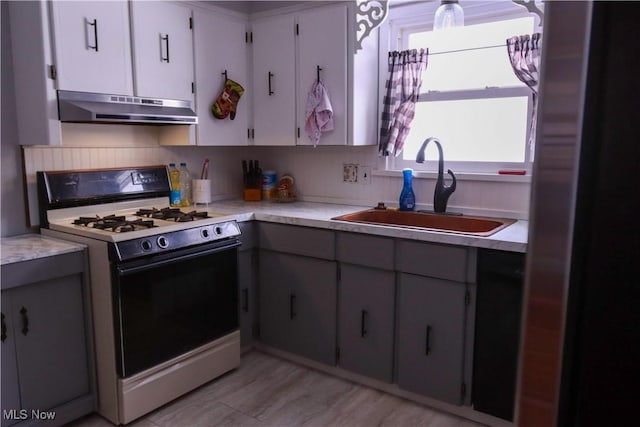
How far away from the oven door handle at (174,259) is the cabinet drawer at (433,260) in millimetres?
902

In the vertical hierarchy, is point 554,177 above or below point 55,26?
below

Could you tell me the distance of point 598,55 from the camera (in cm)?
38

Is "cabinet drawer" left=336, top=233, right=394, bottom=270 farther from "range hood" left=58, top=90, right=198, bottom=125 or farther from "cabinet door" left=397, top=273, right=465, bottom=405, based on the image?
"range hood" left=58, top=90, right=198, bottom=125

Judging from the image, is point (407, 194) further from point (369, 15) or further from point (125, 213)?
point (125, 213)

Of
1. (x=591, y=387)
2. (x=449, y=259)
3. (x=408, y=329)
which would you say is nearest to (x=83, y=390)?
(x=408, y=329)

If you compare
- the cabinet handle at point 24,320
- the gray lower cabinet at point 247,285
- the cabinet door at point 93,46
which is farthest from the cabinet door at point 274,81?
the cabinet handle at point 24,320

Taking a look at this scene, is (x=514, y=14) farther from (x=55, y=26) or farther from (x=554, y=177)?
(x=554, y=177)

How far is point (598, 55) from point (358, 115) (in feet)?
8.19

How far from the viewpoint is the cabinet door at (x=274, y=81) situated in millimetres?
2998

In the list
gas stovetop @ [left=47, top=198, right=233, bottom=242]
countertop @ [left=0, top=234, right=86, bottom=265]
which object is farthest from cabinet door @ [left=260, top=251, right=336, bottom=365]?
countertop @ [left=0, top=234, right=86, bottom=265]

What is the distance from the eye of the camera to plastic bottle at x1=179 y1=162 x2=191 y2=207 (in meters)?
3.11

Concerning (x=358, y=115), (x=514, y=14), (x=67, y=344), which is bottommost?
(x=67, y=344)

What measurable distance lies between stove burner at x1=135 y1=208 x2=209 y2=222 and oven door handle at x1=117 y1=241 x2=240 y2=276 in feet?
0.62

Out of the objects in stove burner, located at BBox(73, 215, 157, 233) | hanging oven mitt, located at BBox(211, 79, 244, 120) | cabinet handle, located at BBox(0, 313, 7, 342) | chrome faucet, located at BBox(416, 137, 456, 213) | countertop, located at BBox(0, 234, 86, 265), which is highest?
hanging oven mitt, located at BBox(211, 79, 244, 120)
